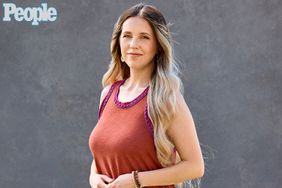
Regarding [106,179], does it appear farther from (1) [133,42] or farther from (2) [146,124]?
(1) [133,42]

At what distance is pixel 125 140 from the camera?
2318 millimetres

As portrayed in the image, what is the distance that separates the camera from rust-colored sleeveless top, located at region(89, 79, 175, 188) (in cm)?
231

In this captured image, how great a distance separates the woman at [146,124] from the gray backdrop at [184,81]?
253 centimetres

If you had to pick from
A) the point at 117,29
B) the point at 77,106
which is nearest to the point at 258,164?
the point at 77,106

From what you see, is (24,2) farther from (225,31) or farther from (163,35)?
(163,35)

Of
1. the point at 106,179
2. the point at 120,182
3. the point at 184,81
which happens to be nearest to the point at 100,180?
the point at 106,179

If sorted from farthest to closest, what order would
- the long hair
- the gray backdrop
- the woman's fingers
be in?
the gray backdrop → the woman's fingers → the long hair

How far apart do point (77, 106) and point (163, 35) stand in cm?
273

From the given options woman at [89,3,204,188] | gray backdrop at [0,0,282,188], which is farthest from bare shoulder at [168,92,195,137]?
gray backdrop at [0,0,282,188]

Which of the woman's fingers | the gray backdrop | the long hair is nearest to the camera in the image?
the long hair

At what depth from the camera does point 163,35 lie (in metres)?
2.42

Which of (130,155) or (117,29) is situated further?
(117,29)

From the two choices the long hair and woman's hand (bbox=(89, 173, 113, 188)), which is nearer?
the long hair

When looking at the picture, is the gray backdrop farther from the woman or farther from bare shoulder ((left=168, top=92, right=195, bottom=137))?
bare shoulder ((left=168, top=92, right=195, bottom=137))
